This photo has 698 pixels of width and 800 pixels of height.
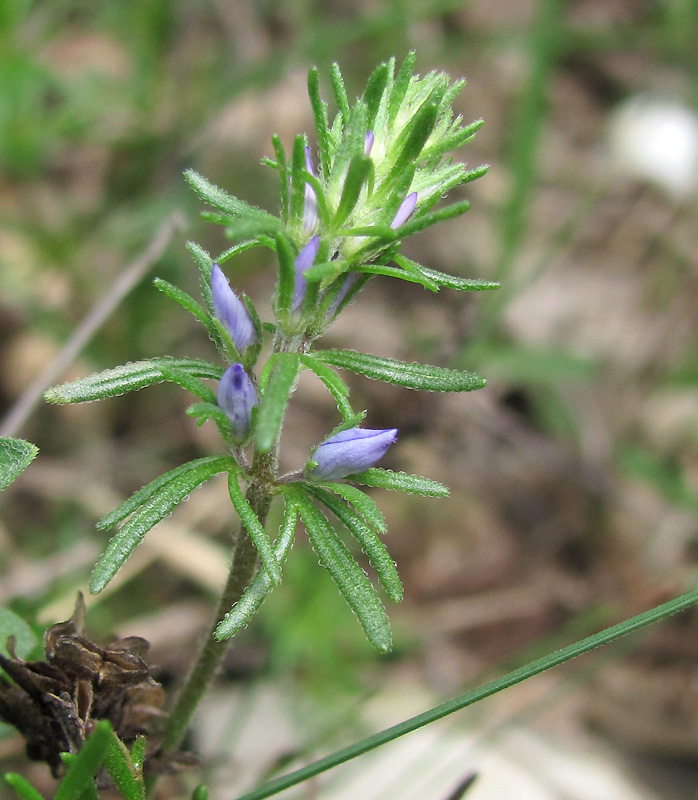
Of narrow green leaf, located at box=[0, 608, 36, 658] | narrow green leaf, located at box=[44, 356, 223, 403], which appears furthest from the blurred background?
narrow green leaf, located at box=[44, 356, 223, 403]

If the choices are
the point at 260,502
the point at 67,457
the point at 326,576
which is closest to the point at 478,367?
the point at 326,576

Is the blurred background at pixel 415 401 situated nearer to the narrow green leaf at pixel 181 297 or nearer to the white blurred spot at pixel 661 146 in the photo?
the white blurred spot at pixel 661 146

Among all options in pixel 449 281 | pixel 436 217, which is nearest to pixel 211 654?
pixel 449 281

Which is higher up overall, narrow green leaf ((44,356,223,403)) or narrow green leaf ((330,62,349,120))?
narrow green leaf ((330,62,349,120))

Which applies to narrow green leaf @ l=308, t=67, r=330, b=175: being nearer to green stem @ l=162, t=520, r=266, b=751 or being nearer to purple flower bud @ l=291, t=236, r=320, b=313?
purple flower bud @ l=291, t=236, r=320, b=313

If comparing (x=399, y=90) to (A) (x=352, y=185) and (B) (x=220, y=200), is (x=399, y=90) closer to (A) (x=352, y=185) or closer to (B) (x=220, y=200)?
(A) (x=352, y=185)

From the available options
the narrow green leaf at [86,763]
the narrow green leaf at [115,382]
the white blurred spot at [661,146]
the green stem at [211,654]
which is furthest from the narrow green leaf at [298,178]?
the white blurred spot at [661,146]

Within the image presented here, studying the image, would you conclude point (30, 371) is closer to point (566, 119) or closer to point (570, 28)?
point (570, 28)
